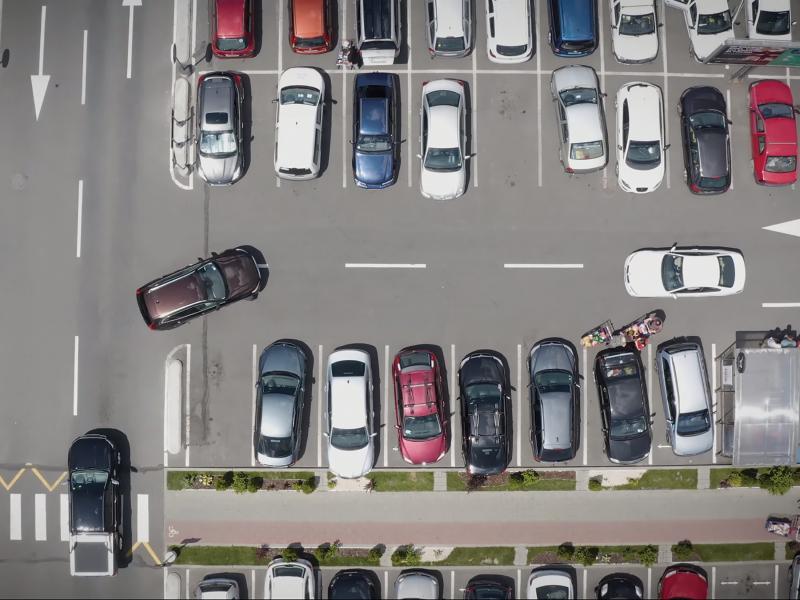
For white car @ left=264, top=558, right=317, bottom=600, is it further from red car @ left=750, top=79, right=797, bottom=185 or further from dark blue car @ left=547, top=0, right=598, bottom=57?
red car @ left=750, top=79, right=797, bottom=185

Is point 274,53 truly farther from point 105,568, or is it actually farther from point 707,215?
point 105,568

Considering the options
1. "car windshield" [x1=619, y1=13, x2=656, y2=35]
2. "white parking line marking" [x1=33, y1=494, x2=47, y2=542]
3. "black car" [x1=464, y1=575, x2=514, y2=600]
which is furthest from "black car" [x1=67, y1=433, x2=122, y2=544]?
"car windshield" [x1=619, y1=13, x2=656, y2=35]

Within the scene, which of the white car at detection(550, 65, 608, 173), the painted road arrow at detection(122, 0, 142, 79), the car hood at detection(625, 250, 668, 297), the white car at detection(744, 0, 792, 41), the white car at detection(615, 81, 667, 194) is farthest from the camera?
the painted road arrow at detection(122, 0, 142, 79)

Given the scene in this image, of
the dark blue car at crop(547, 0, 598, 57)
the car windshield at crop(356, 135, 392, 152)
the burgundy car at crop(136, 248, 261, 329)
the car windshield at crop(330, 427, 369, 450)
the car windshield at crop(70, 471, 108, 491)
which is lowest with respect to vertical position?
the car windshield at crop(70, 471, 108, 491)

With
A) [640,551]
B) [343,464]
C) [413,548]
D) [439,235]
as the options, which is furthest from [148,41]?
[640,551]

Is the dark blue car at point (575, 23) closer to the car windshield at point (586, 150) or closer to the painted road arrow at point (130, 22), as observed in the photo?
the car windshield at point (586, 150)

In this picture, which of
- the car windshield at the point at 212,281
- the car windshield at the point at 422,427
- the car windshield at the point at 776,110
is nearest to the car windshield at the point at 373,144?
the car windshield at the point at 212,281
